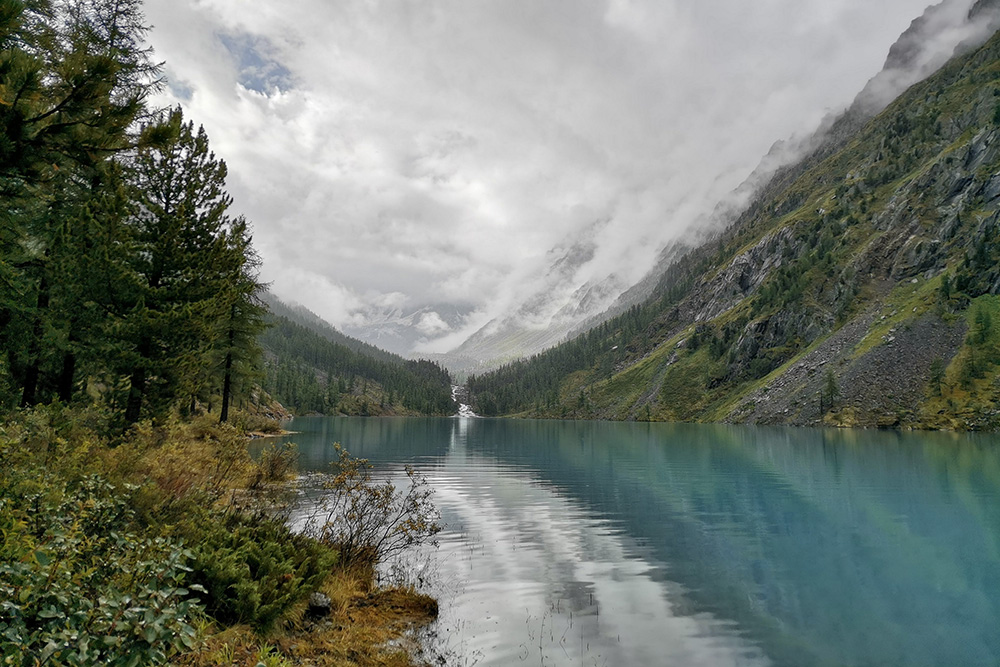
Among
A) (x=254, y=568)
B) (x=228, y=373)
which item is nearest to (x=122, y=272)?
(x=254, y=568)

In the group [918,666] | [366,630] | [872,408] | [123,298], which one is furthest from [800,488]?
[872,408]

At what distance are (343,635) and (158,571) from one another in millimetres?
7552

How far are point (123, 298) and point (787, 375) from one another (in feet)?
488

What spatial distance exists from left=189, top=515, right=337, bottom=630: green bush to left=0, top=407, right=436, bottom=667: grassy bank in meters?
0.04

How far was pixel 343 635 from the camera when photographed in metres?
11.7

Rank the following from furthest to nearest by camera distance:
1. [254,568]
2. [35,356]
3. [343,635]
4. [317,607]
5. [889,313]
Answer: [889,313] < [35,356] < [317,607] < [254,568] < [343,635]

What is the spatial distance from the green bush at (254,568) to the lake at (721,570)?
3805 mm

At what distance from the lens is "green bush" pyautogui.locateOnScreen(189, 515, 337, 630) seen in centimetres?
1045

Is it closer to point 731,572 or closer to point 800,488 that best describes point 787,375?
point 800,488

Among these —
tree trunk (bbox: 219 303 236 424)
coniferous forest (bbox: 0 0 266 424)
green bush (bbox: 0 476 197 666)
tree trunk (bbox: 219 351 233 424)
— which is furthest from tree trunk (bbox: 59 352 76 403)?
tree trunk (bbox: 219 351 233 424)

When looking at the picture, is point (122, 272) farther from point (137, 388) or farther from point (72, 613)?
point (72, 613)

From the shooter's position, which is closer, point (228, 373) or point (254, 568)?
point (254, 568)

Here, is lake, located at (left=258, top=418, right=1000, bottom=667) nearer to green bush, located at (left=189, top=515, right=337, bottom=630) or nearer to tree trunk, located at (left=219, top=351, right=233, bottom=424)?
green bush, located at (left=189, top=515, right=337, bottom=630)

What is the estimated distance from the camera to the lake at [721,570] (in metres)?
13.2
